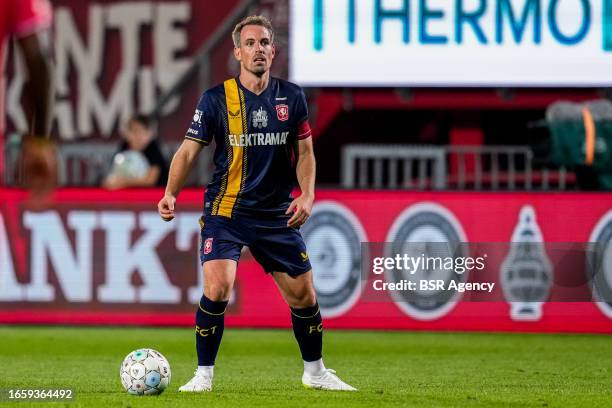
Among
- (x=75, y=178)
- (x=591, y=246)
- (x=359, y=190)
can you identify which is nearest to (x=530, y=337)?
(x=591, y=246)

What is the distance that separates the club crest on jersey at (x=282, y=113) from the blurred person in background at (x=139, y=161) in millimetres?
5240

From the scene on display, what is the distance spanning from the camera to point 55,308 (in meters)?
12.7

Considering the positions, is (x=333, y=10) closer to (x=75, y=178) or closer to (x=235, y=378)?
(x=75, y=178)

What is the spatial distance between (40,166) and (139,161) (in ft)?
29.7

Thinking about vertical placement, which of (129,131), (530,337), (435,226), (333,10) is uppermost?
(333,10)

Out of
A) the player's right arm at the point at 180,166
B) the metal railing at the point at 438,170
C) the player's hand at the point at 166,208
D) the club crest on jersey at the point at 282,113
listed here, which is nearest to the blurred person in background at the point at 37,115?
the player's hand at the point at 166,208

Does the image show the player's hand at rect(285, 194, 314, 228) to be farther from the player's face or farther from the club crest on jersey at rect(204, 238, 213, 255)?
the player's face

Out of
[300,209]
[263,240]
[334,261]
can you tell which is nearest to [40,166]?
[300,209]

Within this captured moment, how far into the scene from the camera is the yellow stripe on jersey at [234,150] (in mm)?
7957

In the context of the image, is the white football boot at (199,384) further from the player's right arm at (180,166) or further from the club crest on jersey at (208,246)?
the player's right arm at (180,166)

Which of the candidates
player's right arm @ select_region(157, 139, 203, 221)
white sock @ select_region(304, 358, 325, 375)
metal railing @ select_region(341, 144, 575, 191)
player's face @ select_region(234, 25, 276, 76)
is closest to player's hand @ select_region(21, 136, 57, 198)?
player's right arm @ select_region(157, 139, 203, 221)

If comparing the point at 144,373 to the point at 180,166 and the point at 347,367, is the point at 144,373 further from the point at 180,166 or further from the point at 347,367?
the point at 347,367

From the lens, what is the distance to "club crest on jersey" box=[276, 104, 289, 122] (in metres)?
8.00

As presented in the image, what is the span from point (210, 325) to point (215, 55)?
39.6 feet
